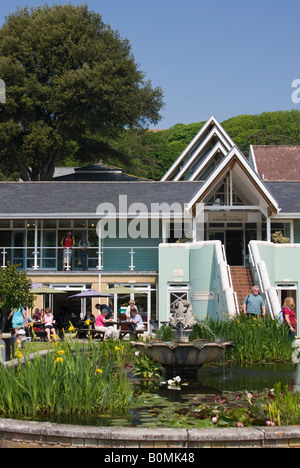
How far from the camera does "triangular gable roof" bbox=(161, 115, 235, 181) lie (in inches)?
1526

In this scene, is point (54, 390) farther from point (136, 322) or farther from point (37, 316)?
point (37, 316)

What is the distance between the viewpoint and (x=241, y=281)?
993 inches

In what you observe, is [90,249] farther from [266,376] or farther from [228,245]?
[266,376]

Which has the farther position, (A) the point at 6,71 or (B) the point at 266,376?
(A) the point at 6,71

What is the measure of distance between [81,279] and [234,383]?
17.8m

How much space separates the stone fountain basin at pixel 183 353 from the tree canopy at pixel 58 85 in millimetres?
36511

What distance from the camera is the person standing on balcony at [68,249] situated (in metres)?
29.9

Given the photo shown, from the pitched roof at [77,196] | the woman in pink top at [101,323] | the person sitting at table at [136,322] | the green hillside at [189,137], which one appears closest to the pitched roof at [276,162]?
the green hillside at [189,137]

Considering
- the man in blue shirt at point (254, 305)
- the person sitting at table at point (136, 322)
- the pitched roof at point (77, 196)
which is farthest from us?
the pitched roof at point (77, 196)

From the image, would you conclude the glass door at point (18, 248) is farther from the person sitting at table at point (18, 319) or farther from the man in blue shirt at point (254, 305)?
the man in blue shirt at point (254, 305)

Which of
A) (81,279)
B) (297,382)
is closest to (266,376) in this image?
(297,382)

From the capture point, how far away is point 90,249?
30609mm

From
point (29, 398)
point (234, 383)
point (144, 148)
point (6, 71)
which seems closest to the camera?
point (29, 398)

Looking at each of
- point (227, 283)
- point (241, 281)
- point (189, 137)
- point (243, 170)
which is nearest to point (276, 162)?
point (243, 170)
